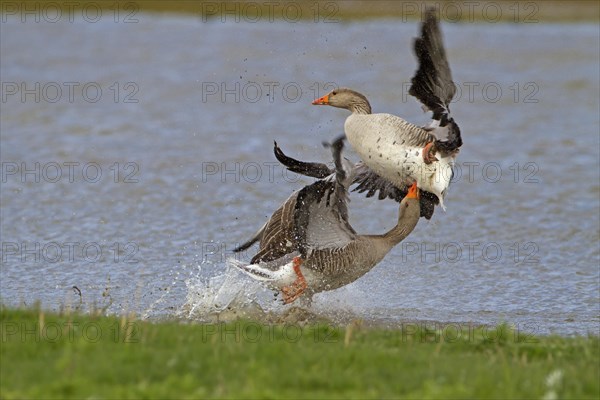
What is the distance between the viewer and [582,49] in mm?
29281

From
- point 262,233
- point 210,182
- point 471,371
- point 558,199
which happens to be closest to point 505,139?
point 558,199

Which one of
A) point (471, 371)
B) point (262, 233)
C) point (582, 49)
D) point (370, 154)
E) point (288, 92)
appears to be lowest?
point (471, 371)

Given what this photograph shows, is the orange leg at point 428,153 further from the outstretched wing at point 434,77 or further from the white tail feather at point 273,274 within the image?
the white tail feather at point 273,274

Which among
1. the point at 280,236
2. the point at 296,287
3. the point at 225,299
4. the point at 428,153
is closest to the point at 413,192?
the point at 428,153

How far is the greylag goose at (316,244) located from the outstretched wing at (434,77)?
23.9 inches

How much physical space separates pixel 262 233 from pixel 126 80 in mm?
14089

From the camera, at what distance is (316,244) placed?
1011 cm

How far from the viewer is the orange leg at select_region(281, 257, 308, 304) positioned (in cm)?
1015

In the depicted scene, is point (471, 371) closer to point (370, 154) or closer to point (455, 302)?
point (370, 154)

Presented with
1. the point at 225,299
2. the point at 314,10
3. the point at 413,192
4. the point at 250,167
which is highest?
the point at 314,10

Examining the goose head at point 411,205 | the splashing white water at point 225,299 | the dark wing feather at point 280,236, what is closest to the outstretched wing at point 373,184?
the goose head at point 411,205

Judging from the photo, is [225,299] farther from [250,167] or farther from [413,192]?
[250,167]

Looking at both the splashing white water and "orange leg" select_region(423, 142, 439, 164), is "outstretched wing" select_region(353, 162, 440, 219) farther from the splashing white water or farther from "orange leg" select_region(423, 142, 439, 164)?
the splashing white water

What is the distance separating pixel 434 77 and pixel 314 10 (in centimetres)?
2617
